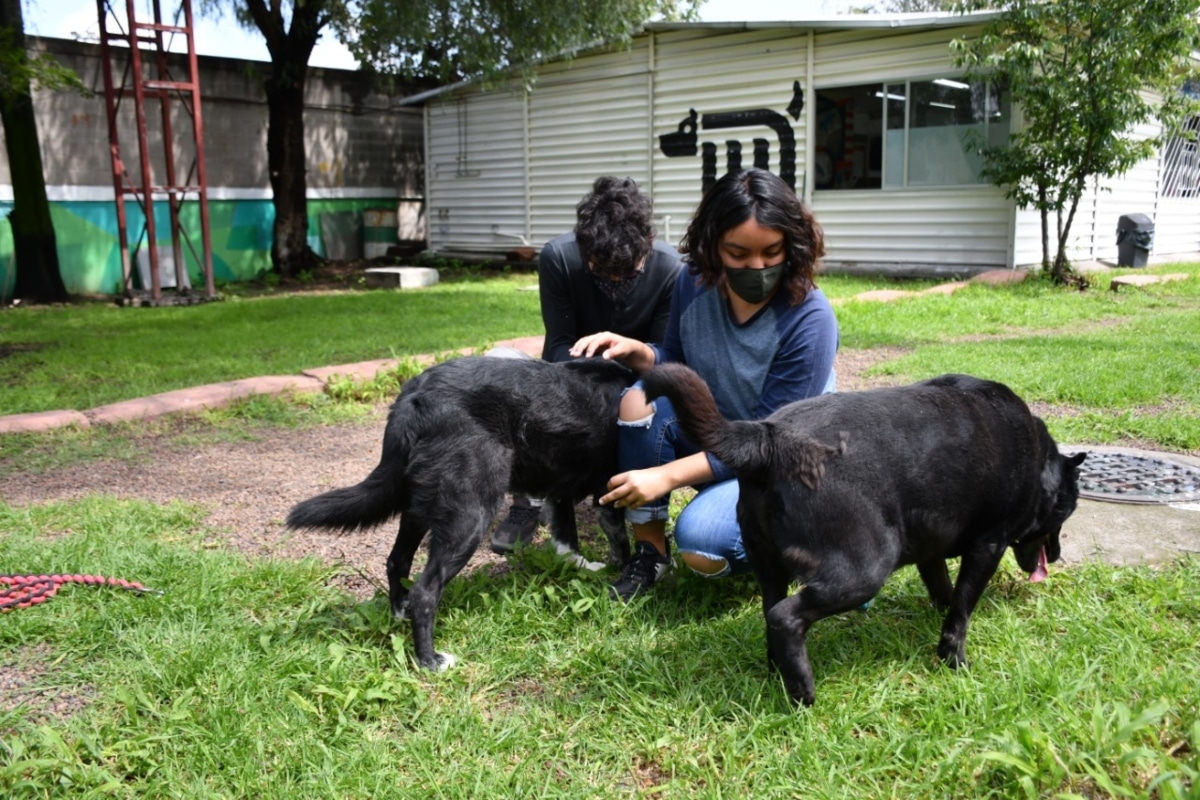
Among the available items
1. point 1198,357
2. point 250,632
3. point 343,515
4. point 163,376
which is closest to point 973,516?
point 343,515

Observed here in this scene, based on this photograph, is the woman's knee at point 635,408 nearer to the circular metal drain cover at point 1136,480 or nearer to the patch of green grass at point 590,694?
the patch of green grass at point 590,694

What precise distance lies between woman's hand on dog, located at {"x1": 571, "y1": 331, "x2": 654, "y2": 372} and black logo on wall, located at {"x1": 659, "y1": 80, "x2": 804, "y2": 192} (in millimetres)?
10593

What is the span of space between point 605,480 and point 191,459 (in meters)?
2.85

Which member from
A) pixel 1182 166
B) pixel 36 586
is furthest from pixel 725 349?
pixel 1182 166

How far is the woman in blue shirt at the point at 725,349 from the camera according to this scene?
115 inches

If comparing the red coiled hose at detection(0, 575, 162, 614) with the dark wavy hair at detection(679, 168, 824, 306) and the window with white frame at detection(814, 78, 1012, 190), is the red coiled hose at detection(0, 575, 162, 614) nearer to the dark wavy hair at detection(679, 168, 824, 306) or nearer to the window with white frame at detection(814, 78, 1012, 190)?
the dark wavy hair at detection(679, 168, 824, 306)

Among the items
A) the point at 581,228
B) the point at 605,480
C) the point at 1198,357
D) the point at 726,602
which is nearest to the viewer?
the point at 726,602

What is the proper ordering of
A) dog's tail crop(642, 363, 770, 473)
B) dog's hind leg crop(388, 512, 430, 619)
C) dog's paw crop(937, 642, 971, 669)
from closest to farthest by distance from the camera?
1. dog's tail crop(642, 363, 770, 473)
2. dog's paw crop(937, 642, 971, 669)
3. dog's hind leg crop(388, 512, 430, 619)

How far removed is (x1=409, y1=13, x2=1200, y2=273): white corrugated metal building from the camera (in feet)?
41.5

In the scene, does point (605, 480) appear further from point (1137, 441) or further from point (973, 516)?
point (1137, 441)

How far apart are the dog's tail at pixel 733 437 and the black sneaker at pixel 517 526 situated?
1.66m

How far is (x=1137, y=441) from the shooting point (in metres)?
4.78

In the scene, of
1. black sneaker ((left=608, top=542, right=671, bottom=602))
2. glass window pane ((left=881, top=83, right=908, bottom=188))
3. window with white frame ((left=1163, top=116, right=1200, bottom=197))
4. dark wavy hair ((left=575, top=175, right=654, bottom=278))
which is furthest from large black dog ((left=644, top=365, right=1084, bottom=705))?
window with white frame ((left=1163, top=116, right=1200, bottom=197))

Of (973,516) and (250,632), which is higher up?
(973,516)
